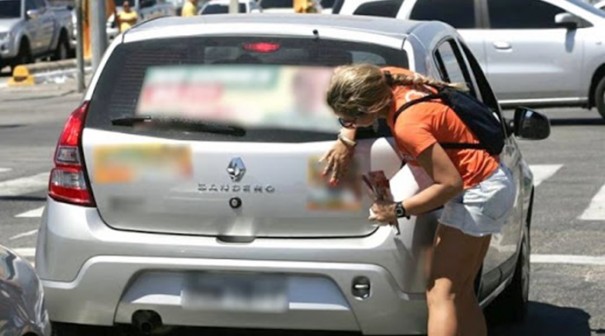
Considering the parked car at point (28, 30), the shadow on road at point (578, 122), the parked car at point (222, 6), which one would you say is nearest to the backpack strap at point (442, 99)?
the shadow on road at point (578, 122)

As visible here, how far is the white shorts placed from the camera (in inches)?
236

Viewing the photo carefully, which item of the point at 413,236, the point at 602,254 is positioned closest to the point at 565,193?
the point at 602,254

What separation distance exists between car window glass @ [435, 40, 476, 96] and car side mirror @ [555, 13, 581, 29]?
477 inches

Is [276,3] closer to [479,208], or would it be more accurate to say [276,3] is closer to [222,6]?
[222,6]

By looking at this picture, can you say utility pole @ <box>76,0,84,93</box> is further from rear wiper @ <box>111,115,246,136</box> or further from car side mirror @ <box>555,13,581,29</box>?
rear wiper @ <box>111,115,246,136</box>

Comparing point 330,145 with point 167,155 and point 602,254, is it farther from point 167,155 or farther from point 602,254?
point 602,254

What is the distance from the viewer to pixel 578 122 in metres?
20.4

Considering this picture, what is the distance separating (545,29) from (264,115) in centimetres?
1390

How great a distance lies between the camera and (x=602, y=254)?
10.2m

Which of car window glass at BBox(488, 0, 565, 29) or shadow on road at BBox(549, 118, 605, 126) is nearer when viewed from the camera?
car window glass at BBox(488, 0, 565, 29)

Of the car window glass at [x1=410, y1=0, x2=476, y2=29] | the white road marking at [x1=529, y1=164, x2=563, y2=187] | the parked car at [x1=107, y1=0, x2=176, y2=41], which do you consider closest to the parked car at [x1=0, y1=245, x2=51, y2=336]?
the white road marking at [x1=529, y1=164, x2=563, y2=187]

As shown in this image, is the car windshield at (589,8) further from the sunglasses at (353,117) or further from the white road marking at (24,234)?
the sunglasses at (353,117)

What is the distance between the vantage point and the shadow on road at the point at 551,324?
793cm

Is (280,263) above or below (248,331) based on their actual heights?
above
